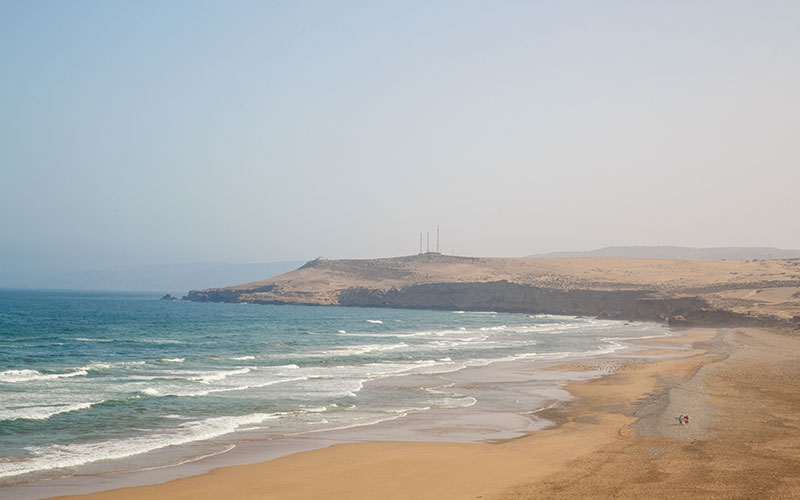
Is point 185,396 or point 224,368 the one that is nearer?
point 185,396

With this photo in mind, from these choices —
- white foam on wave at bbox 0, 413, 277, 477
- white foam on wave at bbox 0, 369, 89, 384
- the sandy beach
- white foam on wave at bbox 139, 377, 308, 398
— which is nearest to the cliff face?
the sandy beach

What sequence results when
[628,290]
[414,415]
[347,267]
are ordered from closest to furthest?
[414,415]
[628,290]
[347,267]

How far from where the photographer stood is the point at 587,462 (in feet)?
45.9

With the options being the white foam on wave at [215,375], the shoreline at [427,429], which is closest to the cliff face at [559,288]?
the shoreline at [427,429]

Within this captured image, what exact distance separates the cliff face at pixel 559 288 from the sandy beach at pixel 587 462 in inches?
1612

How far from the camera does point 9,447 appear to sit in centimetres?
1585

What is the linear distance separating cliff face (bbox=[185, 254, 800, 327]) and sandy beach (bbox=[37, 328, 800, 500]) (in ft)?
134

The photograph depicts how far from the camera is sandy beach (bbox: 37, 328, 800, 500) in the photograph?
11.9 m

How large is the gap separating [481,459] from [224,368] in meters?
20.6

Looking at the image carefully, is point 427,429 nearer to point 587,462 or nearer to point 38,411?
point 587,462

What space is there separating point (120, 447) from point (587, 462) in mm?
11236

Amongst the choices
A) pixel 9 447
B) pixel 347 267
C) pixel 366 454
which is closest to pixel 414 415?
pixel 366 454

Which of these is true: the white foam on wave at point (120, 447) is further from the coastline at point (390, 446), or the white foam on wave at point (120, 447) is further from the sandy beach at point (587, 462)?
the sandy beach at point (587, 462)

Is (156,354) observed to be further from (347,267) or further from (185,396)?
(347,267)
